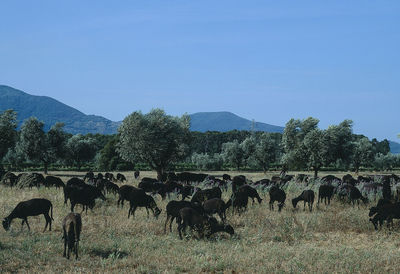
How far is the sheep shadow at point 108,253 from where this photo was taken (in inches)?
384

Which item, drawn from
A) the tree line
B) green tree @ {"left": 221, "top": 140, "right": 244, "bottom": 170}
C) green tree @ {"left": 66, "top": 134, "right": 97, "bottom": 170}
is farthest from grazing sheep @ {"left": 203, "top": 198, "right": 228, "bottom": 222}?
green tree @ {"left": 66, "top": 134, "right": 97, "bottom": 170}

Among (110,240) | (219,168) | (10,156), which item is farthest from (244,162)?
(110,240)

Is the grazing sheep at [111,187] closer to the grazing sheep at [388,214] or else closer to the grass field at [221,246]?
the grass field at [221,246]

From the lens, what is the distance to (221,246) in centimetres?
1085

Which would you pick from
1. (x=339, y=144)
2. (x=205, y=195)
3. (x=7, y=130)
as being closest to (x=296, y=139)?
(x=339, y=144)

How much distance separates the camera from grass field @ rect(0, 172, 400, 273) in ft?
30.0

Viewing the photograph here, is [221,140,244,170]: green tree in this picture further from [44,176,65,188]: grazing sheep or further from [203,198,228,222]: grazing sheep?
[203,198,228,222]: grazing sheep

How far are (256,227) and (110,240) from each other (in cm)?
487

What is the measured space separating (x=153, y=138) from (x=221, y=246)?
35395mm

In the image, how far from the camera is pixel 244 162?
308 ft

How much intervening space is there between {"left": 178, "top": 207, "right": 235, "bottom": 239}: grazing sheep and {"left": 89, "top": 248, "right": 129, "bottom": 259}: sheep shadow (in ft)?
6.88

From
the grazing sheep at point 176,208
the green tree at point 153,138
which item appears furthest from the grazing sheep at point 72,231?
the green tree at point 153,138

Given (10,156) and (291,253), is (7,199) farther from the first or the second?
(10,156)

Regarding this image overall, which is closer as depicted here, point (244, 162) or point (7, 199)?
point (7, 199)
